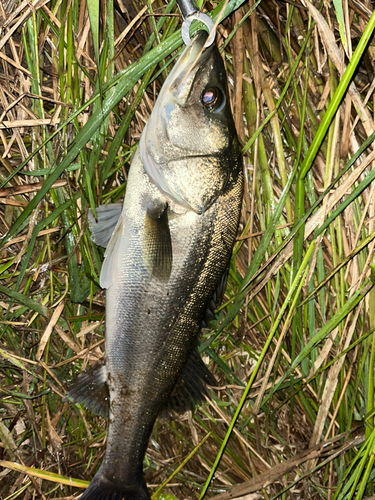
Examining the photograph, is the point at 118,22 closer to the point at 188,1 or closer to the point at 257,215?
the point at 188,1

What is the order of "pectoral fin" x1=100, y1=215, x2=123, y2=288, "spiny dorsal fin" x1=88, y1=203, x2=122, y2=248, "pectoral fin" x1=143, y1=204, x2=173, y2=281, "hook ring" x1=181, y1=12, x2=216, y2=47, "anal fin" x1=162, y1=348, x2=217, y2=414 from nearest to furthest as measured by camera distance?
"hook ring" x1=181, y1=12, x2=216, y2=47
"pectoral fin" x1=143, y1=204, x2=173, y2=281
"pectoral fin" x1=100, y1=215, x2=123, y2=288
"spiny dorsal fin" x1=88, y1=203, x2=122, y2=248
"anal fin" x1=162, y1=348, x2=217, y2=414

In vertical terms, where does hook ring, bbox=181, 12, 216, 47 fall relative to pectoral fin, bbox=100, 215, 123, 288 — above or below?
above

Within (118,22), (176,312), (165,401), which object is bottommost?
(165,401)

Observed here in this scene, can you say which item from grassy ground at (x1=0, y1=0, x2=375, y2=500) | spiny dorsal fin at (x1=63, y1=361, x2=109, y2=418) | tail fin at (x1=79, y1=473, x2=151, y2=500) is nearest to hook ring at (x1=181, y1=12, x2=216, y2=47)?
grassy ground at (x1=0, y1=0, x2=375, y2=500)

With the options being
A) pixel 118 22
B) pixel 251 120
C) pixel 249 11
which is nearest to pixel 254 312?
pixel 251 120

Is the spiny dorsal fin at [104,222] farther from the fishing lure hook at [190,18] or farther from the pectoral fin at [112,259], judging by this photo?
the fishing lure hook at [190,18]

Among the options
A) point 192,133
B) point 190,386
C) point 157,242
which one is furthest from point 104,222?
point 190,386

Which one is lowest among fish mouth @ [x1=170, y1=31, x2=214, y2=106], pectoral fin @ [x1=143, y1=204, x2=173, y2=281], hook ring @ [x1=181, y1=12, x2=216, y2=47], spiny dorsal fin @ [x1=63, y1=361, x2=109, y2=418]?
spiny dorsal fin @ [x1=63, y1=361, x2=109, y2=418]

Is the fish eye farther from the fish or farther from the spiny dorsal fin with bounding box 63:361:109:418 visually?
the spiny dorsal fin with bounding box 63:361:109:418
